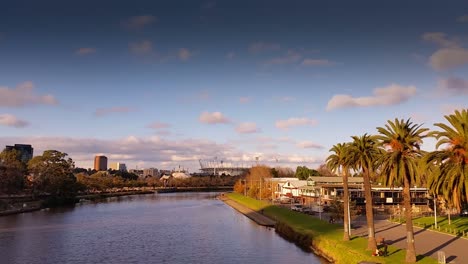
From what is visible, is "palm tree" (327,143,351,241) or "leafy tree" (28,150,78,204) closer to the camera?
"palm tree" (327,143,351,241)

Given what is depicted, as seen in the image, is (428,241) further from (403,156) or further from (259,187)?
(259,187)

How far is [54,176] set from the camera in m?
134

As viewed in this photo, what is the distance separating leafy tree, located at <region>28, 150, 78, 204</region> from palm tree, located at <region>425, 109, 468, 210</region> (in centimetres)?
12237

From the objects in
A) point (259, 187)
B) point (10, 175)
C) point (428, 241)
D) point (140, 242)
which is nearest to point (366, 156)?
point (428, 241)

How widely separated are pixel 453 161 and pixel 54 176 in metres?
126

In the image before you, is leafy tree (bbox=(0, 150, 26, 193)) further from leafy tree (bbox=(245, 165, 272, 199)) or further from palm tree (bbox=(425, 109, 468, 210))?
palm tree (bbox=(425, 109, 468, 210))

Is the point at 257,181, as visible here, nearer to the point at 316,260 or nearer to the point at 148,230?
the point at 148,230

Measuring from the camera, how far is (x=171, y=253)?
53.9 m

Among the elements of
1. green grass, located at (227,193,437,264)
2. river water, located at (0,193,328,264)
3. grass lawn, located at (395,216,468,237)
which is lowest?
river water, located at (0,193,328,264)

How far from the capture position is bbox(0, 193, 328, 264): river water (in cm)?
5022

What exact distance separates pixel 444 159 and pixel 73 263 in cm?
3993

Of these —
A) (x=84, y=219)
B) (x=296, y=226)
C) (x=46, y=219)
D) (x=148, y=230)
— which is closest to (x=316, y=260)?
(x=296, y=226)

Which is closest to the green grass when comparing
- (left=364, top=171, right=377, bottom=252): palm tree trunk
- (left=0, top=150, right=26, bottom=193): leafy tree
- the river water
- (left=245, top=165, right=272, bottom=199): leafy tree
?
(left=364, top=171, right=377, bottom=252): palm tree trunk

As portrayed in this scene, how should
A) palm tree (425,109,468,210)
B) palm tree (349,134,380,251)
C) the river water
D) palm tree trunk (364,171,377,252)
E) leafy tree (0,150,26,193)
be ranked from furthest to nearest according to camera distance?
leafy tree (0,150,26,193) < the river water < palm tree (349,134,380,251) < palm tree trunk (364,171,377,252) < palm tree (425,109,468,210)
